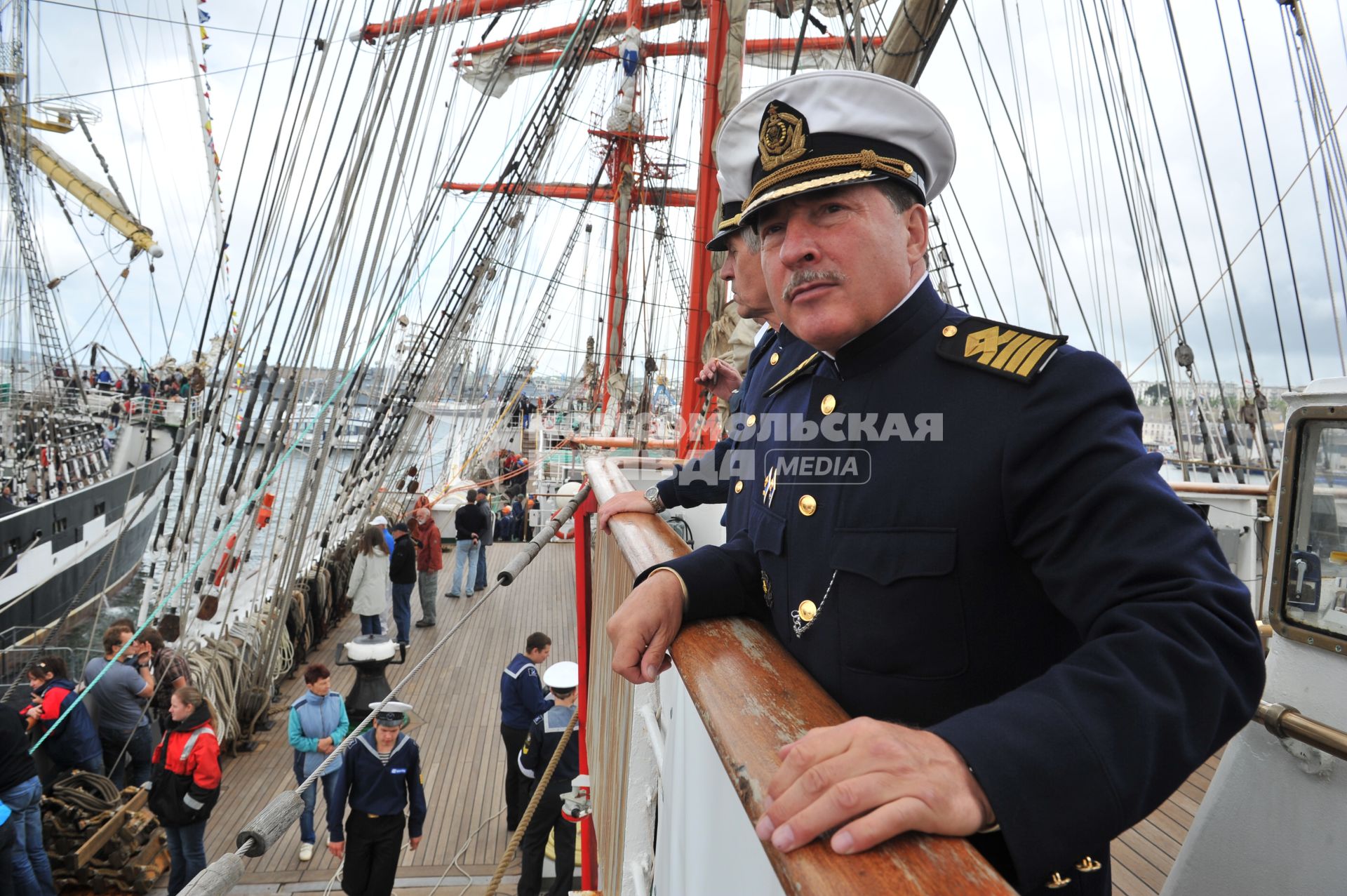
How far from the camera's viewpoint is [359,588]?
25.4 feet

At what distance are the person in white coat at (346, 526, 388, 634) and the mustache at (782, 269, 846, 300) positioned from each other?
24.5ft

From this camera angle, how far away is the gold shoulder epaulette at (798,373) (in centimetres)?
130

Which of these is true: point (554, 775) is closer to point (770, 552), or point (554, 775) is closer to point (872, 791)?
point (770, 552)

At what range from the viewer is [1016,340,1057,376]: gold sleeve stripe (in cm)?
87

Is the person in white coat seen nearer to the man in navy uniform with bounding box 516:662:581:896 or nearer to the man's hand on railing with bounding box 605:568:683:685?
the man in navy uniform with bounding box 516:662:581:896

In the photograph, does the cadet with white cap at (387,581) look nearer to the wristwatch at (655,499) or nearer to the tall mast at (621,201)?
the wristwatch at (655,499)

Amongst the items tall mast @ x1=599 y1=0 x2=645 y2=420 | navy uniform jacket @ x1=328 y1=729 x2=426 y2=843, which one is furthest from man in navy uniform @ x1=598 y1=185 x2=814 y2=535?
tall mast @ x1=599 y1=0 x2=645 y2=420

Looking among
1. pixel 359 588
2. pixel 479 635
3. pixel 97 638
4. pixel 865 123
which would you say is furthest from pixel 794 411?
pixel 97 638

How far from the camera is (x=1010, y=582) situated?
0.85 metres

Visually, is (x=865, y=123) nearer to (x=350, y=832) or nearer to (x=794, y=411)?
(x=794, y=411)

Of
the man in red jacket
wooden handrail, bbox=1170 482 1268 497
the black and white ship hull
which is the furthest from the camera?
the black and white ship hull

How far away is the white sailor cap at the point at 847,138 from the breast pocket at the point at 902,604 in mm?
450

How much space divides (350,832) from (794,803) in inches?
184

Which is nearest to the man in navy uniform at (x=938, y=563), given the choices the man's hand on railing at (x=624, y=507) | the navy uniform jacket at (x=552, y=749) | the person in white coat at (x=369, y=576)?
the man's hand on railing at (x=624, y=507)
